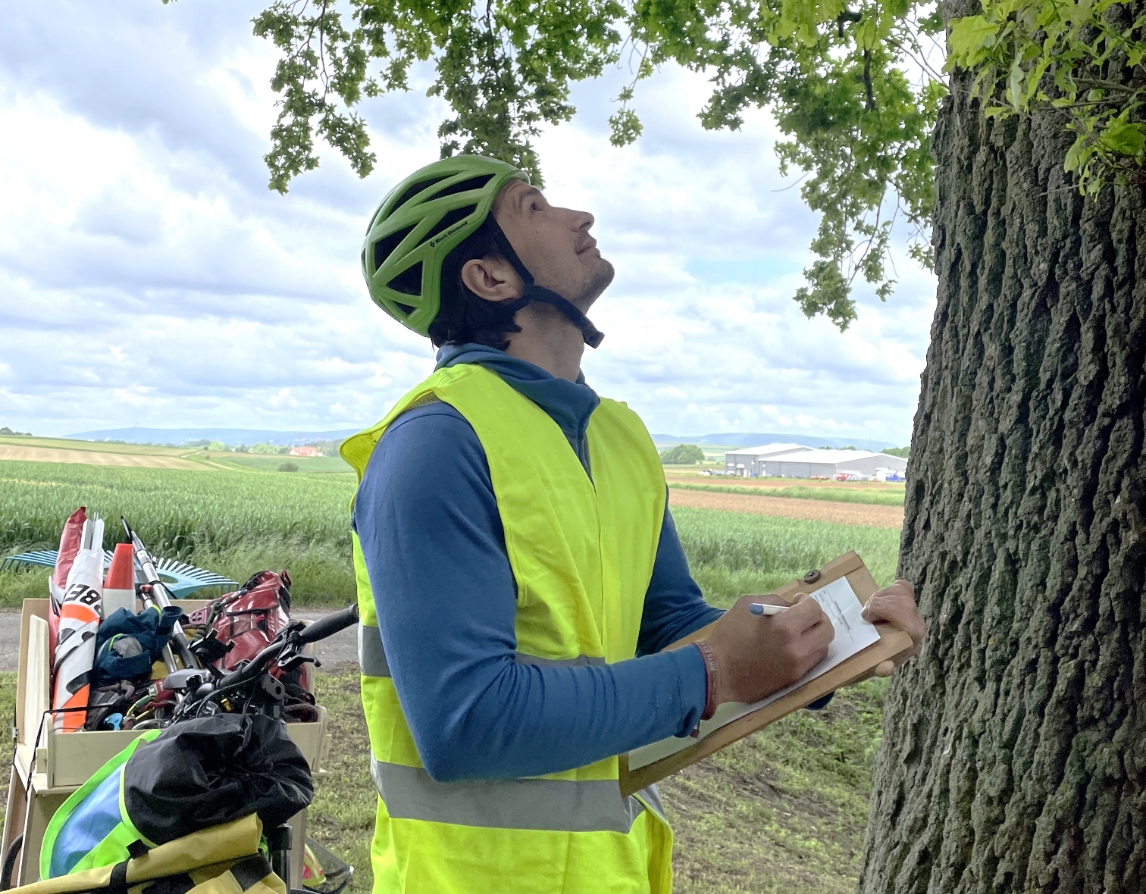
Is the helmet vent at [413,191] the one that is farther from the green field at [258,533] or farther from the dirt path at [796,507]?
the dirt path at [796,507]

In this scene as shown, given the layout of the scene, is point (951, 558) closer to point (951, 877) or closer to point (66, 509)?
point (951, 877)

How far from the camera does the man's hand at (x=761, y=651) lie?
4.22 ft

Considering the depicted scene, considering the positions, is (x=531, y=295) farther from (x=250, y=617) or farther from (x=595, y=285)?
(x=250, y=617)

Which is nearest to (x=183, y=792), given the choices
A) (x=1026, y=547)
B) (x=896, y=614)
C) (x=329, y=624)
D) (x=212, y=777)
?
(x=212, y=777)

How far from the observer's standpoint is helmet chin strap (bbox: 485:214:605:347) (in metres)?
1.65

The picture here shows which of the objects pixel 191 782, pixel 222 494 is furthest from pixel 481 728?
pixel 222 494

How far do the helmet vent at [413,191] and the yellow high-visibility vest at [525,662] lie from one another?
0.46 meters

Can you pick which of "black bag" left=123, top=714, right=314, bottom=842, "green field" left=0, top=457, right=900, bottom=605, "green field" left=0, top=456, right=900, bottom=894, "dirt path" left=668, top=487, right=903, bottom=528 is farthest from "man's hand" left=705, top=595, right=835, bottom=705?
"dirt path" left=668, top=487, right=903, bottom=528

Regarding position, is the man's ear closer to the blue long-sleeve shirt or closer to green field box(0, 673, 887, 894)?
the blue long-sleeve shirt

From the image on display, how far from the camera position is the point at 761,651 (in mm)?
1286

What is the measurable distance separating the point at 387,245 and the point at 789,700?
3.49ft

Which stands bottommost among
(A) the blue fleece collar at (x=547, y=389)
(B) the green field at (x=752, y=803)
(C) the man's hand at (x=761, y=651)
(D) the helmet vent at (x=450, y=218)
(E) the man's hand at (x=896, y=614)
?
(B) the green field at (x=752, y=803)

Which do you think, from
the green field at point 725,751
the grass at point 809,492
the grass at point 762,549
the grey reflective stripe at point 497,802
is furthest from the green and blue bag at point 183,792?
the grass at point 809,492

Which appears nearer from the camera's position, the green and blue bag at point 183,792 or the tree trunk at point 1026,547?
the green and blue bag at point 183,792
